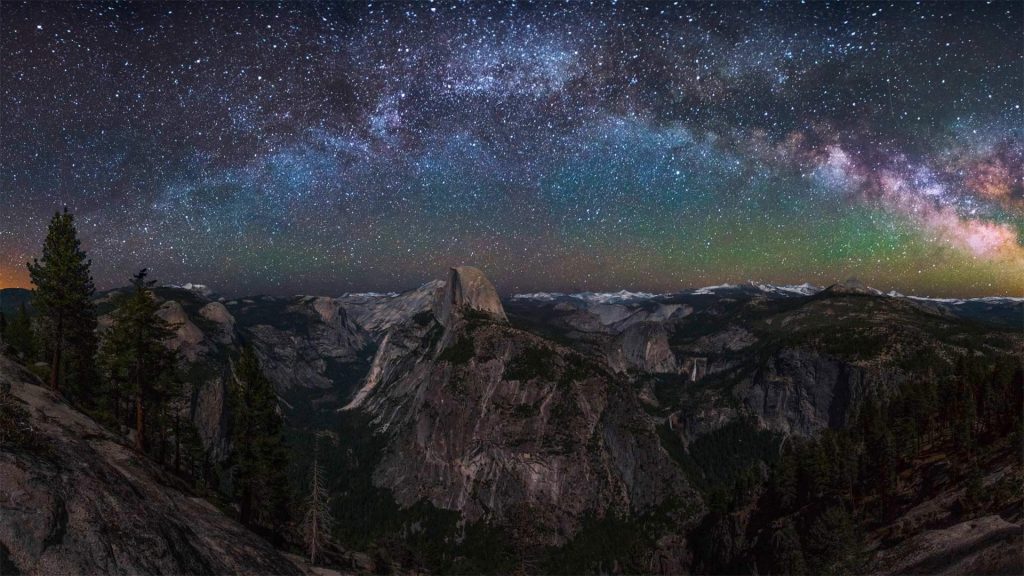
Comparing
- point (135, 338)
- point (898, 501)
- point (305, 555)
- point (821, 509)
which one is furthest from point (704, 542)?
point (135, 338)

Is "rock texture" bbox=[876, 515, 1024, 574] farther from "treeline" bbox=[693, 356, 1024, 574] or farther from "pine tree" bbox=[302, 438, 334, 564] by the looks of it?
"pine tree" bbox=[302, 438, 334, 564]

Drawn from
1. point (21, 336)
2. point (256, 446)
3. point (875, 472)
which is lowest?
point (875, 472)

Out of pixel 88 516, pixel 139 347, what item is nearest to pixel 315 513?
pixel 139 347

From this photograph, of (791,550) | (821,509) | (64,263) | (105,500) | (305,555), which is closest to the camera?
(105,500)

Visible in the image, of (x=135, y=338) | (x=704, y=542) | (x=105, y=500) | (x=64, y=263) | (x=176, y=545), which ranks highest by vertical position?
(x=64, y=263)

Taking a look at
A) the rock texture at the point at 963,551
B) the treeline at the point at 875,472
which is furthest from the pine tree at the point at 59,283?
the treeline at the point at 875,472

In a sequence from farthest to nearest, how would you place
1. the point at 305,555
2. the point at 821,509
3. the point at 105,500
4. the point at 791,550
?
the point at 821,509
the point at 791,550
the point at 305,555
the point at 105,500

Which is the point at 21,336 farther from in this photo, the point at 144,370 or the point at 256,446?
the point at 256,446

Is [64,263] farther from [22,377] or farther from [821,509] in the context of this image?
[821,509]
